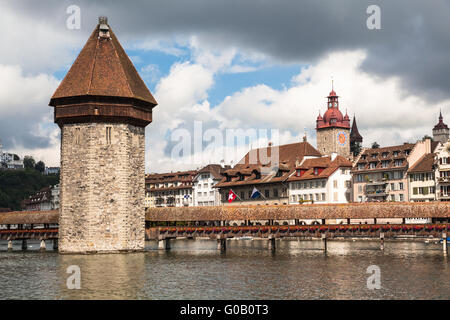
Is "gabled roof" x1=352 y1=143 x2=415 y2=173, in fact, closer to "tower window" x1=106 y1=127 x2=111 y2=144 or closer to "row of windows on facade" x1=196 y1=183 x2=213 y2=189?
"row of windows on facade" x1=196 y1=183 x2=213 y2=189

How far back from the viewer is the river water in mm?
23938

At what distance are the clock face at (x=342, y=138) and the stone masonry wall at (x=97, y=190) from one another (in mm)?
67133

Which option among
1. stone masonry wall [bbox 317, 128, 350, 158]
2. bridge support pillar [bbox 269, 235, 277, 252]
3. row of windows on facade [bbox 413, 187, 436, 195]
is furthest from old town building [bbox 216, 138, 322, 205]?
bridge support pillar [bbox 269, 235, 277, 252]

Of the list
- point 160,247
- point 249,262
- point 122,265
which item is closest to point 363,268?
point 249,262

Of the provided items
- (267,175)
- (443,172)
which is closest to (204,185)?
(267,175)

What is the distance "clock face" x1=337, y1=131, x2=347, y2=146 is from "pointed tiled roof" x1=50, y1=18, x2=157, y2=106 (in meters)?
64.2

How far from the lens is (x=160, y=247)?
50750mm

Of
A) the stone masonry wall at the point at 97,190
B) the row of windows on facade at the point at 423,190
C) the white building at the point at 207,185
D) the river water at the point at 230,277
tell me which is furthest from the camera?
the white building at the point at 207,185

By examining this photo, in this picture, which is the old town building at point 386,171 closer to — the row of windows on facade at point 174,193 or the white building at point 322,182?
the white building at point 322,182

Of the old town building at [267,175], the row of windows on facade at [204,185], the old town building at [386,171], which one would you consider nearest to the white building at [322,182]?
the old town building at [386,171]

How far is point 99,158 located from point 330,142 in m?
68.6

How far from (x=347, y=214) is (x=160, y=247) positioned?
15395 mm

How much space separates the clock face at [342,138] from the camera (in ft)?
348
